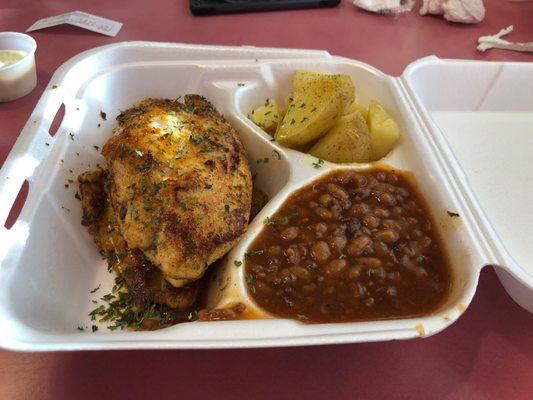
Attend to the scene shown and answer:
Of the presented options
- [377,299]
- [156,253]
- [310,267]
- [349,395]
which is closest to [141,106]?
[156,253]

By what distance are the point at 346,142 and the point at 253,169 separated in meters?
0.54

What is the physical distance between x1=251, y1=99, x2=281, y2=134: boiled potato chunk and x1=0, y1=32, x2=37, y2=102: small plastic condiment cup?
1.63m

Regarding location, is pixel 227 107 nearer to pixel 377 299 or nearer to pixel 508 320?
pixel 377 299

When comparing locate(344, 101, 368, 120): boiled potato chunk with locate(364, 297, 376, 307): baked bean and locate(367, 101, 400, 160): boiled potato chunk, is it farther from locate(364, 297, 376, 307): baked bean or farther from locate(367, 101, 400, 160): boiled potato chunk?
locate(364, 297, 376, 307): baked bean

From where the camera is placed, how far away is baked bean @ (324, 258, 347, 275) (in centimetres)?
166

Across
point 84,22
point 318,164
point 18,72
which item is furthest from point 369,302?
point 84,22

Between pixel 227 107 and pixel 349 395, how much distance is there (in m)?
1.59

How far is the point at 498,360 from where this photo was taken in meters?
1.67

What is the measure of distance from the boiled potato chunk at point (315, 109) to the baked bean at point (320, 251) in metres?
0.64

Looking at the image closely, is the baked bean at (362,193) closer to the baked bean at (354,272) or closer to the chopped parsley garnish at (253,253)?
the baked bean at (354,272)

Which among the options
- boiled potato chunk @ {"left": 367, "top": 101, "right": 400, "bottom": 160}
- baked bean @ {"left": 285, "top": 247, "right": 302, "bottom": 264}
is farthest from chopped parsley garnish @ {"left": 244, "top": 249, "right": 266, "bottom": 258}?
boiled potato chunk @ {"left": 367, "top": 101, "right": 400, "bottom": 160}

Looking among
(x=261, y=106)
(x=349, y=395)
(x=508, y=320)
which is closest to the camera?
(x=349, y=395)

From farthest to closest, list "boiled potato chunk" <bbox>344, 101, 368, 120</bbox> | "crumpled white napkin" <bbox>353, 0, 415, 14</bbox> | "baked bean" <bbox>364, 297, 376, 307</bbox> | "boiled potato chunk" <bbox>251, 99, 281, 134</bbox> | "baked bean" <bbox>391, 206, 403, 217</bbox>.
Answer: "crumpled white napkin" <bbox>353, 0, 415, 14</bbox> < "boiled potato chunk" <bbox>251, 99, 281, 134</bbox> < "boiled potato chunk" <bbox>344, 101, 368, 120</bbox> < "baked bean" <bbox>391, 206, 403, 217</bbox> < "baked bean" <bbox>364, 297, 376, 307</bbox>

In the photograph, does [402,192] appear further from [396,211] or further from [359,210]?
[359,210]
